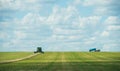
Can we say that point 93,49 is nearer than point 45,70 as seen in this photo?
No

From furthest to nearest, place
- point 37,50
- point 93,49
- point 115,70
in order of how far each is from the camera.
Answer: point 93,49 → point 37,50 → point 115,70

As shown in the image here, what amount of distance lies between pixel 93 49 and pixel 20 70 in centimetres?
12172

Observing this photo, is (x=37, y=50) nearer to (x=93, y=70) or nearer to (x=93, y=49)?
(x=93, y=49)

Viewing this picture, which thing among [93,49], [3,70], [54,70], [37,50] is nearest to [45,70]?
[54,70]

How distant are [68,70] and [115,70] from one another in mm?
5271

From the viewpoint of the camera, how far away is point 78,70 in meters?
47.6

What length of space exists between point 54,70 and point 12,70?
4865mm

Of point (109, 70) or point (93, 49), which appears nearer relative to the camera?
point (109, 70)

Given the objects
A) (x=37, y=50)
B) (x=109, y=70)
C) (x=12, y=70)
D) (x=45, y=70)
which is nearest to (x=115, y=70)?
(x=109, y=70)

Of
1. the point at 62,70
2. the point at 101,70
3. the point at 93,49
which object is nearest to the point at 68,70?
the point at 62,70

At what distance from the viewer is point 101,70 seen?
46938 mm

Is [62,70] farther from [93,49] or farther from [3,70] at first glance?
[93,49]

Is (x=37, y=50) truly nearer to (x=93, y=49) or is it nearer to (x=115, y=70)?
(x=93, y=49)

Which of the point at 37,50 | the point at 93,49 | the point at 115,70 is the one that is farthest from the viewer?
the point at 93,49
